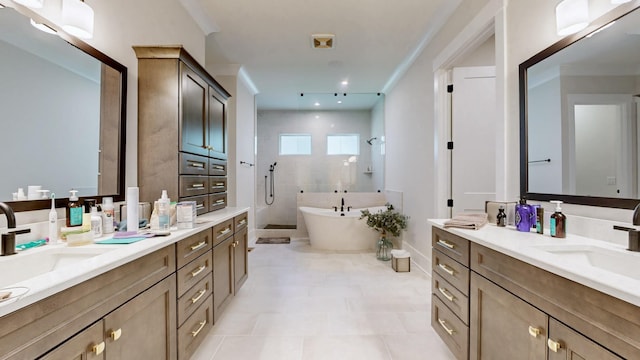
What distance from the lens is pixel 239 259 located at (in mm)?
2488

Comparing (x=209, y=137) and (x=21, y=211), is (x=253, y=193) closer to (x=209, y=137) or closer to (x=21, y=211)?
(x=209, y=137)

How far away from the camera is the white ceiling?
2.58 m

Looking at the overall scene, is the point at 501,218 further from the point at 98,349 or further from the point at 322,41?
the point at 322,41

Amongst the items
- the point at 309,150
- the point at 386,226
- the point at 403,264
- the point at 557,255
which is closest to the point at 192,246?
the point at 557,255

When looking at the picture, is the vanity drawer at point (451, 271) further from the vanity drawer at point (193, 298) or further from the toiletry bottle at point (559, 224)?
the vanity drawer at point (193, 298)

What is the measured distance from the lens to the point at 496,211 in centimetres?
168

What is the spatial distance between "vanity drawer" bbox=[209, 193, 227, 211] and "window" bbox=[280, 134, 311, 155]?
3.13 m

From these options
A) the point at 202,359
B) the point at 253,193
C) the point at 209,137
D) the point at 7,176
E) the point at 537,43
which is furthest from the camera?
the point at 253,193

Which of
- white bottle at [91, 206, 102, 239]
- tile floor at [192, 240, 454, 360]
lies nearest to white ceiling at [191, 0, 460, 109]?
white bottle at [91, 206, 102, 239]

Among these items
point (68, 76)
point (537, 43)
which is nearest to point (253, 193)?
point (68, 76)

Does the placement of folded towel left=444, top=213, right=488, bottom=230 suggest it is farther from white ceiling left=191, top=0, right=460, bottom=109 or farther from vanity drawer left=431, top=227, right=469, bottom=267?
white ceiling left=191, top=0, right=460, bottom=109

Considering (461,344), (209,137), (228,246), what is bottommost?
(461,344)

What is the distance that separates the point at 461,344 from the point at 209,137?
2.31 m

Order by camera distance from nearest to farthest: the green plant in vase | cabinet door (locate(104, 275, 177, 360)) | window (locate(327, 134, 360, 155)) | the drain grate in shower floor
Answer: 1. cabinet door (locate(104, 275, 177, 360))
2. the green plant in vase
3. the drain grate in shower floor
4. window (locate(327, 134, 360, 155))
